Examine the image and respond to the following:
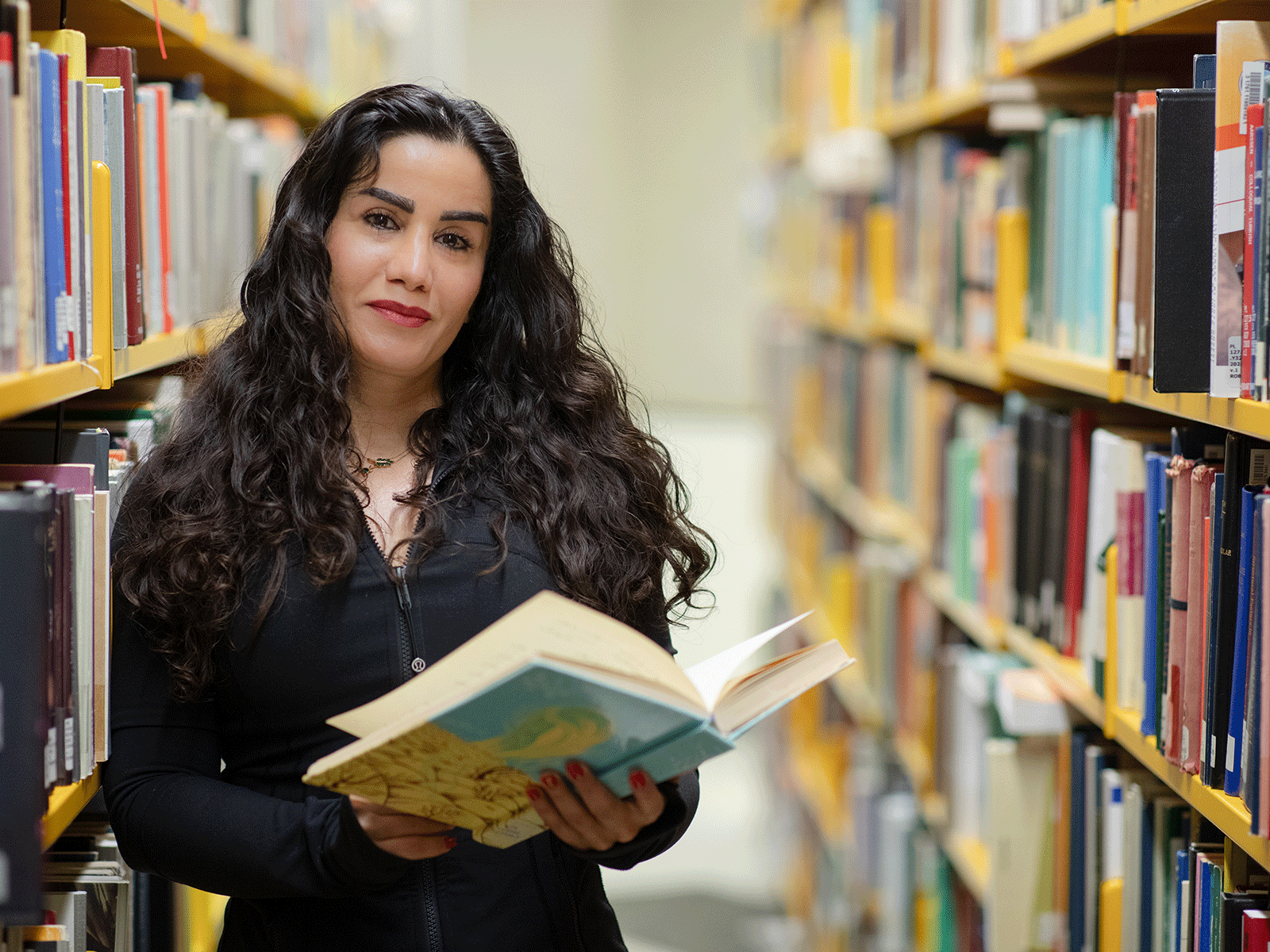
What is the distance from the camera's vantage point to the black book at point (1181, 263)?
46.1 inches

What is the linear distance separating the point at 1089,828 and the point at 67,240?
4.26 feet

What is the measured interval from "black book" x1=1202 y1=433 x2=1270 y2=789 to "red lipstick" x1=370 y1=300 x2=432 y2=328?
0.74 m

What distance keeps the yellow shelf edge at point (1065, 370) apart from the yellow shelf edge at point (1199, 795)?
363 mm

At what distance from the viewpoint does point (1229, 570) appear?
1121mm

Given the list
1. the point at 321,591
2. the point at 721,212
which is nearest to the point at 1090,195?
the point at 321,591

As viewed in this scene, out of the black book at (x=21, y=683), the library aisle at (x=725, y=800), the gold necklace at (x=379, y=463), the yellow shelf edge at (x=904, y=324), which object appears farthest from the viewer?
the library aisle at (x=725, y=800)

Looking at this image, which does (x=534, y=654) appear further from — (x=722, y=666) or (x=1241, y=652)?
(x=1241, y=652)

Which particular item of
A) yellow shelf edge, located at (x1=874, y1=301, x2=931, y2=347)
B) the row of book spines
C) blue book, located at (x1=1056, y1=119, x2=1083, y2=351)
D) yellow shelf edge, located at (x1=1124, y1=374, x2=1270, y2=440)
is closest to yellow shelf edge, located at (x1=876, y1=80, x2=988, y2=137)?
blue book, located at (x1=1056, y1=119, x2=1083, y2=351)

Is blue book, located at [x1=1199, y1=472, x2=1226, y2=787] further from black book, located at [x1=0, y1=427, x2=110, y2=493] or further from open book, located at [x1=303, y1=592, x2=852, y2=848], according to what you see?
black book, located at [x1=0, y1=427, x2=110, y2=493]

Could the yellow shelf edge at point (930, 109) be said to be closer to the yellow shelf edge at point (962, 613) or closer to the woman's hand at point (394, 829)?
the yellow shelf edge at point (962, 613)

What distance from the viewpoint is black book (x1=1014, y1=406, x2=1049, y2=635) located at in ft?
5.76

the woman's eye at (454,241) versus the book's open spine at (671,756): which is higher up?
the woman's eye at (454,241)

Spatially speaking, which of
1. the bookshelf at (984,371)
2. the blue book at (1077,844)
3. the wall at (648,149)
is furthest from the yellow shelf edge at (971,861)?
the wall at (648,149)

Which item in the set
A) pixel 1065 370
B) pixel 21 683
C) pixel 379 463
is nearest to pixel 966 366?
pixel 1065 370
